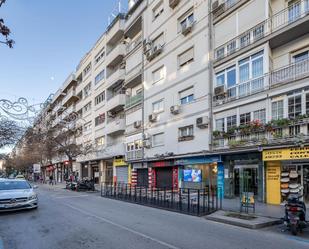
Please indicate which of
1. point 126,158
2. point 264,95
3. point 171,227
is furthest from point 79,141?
point 171,227

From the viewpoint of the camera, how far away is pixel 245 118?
18609mm

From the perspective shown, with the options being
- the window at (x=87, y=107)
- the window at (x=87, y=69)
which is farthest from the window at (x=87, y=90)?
the window at (x=87, y=69)

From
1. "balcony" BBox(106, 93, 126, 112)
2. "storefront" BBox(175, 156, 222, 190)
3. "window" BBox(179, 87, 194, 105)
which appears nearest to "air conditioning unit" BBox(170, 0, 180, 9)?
"window" BBox(179, 87, 194, 105)

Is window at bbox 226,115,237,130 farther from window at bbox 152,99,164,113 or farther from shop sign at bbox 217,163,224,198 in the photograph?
window at bbox 152,99,164,113

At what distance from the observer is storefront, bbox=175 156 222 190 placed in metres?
21.1

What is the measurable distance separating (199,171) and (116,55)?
1924 centimetres

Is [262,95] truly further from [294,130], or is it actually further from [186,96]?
[186,96]

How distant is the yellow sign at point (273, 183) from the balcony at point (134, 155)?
14.4 metres

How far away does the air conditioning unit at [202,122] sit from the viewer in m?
21.2

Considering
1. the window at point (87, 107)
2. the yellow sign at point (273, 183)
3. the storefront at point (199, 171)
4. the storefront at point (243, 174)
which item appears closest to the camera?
the yellow sign at point (273, 183)

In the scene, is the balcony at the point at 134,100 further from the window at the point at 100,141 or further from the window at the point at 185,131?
the window at the point at 100,141

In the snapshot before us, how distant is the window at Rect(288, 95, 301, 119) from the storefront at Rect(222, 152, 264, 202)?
109 inches

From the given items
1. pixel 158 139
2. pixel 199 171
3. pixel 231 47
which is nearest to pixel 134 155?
pixel 158 139

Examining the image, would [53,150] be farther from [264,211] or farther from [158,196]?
[264,211]
